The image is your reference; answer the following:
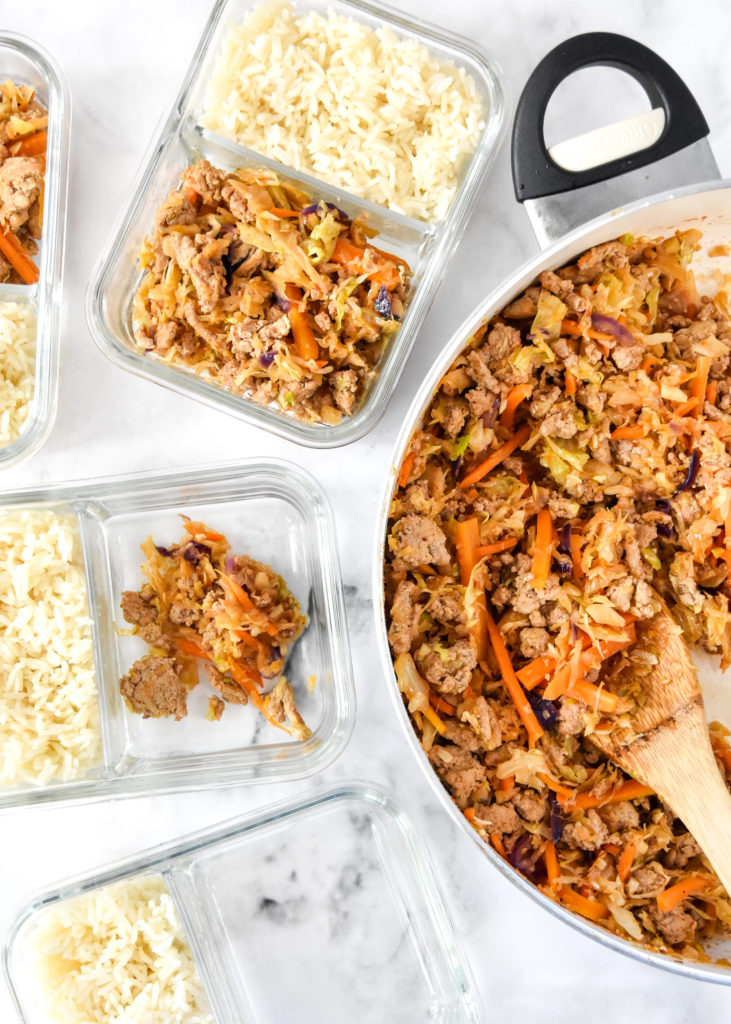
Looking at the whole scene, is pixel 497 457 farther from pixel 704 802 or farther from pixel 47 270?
pixel 47 270

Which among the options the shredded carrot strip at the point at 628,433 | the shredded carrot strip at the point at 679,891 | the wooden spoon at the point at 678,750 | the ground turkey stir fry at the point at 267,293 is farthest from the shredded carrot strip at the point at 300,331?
the shredded carrot strip at the point at 679,891

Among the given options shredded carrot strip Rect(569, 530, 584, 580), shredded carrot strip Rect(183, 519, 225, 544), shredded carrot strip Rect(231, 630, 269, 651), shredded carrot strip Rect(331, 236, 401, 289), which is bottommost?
shredded carrot strip Rect(569, 530, 584, 580)

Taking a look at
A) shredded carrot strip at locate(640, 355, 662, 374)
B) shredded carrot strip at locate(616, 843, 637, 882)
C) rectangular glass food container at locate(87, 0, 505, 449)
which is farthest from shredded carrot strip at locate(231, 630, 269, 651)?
shredded carrot strip at locate(640, 355, 662, 374)

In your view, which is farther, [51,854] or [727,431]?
[51,854]

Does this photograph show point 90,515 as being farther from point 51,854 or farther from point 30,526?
point 51,854

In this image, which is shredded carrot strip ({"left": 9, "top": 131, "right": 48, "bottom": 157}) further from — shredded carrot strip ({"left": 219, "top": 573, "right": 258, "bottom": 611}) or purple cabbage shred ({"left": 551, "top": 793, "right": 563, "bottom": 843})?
purple cabbage shred ({"left": 551, "top": 793, "right": 563, "bottom": 843})

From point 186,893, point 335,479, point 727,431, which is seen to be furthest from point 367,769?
point 727,431

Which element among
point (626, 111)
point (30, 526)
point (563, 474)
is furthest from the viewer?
point (626, 111)
